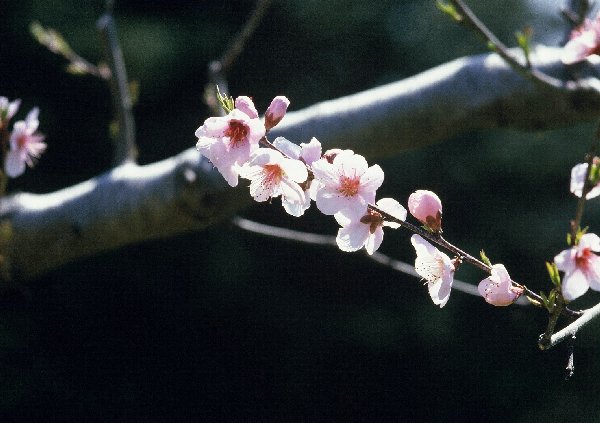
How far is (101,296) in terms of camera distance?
462 cm

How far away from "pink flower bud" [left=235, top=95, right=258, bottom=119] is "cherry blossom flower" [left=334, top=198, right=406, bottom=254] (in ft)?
0.51

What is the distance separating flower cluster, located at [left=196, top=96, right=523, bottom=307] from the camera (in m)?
0.78

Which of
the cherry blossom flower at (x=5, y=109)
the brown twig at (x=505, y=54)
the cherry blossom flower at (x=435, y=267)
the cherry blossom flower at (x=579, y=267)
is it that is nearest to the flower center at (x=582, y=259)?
the cherry blossom flower at (x=579, y=267)

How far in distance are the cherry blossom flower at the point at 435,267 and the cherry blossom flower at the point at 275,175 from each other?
0.16 meters

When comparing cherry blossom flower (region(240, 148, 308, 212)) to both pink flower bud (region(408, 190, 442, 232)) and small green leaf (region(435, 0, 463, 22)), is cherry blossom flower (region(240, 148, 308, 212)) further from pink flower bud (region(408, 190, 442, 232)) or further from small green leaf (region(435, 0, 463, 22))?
small green leaf (region(435, 0, 463, 22))

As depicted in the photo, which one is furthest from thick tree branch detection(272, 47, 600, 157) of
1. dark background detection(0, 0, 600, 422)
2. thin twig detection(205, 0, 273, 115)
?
dark background detection(0, 0, 600, 422)

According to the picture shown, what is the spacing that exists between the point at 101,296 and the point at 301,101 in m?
1.91

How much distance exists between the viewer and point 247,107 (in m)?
0.80

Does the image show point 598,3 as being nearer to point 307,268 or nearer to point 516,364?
point 307,268

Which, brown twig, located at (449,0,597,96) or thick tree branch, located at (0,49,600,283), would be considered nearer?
brown twig, located at (449,0,597,96)

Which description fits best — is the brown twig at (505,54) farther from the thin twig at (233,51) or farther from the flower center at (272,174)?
the thin twig at (233,51)

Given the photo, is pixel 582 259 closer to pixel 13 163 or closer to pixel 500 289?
pixel 500 289

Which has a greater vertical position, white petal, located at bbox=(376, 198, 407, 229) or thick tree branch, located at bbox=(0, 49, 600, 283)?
thick tree branch, located at bbox=(0, 49, 600, 283)

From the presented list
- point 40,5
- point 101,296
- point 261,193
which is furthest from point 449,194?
point 261,193
